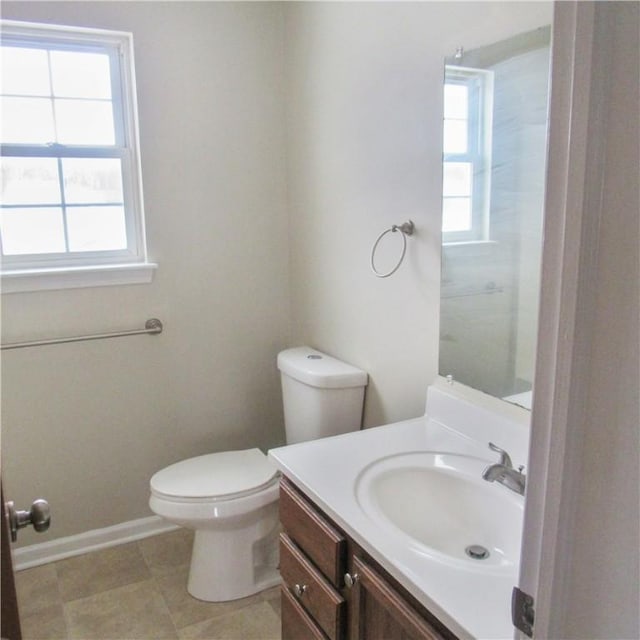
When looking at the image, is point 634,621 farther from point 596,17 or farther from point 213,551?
point 213,551

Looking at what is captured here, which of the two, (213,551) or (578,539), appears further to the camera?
(213,551)

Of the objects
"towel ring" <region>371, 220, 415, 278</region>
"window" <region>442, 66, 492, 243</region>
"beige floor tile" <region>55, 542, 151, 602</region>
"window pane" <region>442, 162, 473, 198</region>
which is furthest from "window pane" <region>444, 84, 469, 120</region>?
"beige floor tile" <region>55, 542, 151, 602</region>

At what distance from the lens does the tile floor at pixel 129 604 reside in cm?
200

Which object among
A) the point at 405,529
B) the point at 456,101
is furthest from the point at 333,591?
the point at 456,101

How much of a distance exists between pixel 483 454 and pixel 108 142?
1.81 m

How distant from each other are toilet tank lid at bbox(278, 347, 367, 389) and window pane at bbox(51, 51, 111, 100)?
4.07ft

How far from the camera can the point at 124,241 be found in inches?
95.3

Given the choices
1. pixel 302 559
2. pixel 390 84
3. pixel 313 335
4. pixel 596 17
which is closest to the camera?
pixel 596 17

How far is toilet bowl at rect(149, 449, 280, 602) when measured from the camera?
2.01 meters

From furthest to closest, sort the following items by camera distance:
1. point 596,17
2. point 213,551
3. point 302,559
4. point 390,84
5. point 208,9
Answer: point 208,9 → point 213,551 → point 390,84 → point 302,559 → point 596,17

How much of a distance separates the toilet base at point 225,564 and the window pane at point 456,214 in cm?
118

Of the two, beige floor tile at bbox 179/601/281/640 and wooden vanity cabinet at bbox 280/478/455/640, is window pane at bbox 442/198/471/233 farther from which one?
beige floor tile at bbox 179/601/281/640

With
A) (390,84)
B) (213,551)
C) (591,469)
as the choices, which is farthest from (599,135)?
(213,551)

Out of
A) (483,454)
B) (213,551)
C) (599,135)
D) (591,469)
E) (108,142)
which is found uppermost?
(108,142)
